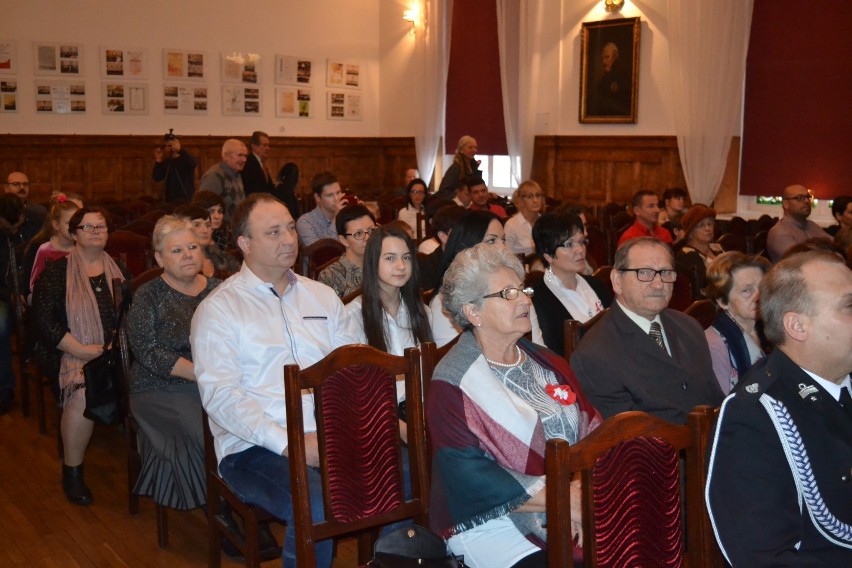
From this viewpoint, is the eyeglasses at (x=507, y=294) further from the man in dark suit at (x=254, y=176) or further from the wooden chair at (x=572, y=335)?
the man in dark suit at (x=254, y=176)

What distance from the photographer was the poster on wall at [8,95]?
40.7ft

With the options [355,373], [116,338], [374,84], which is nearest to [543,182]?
[374,84]

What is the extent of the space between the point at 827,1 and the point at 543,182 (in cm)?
474

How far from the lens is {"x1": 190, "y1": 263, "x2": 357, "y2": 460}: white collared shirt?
302cm

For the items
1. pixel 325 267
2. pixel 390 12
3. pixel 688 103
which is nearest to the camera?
pixel 325 267

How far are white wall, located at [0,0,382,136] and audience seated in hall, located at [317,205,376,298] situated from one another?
382 inches

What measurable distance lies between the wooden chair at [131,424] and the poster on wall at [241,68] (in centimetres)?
1072

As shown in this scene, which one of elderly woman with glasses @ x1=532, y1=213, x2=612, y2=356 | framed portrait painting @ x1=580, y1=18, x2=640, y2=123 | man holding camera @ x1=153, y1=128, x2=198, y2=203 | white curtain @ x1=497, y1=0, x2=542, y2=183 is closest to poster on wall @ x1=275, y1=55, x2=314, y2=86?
man holding camera @ x1=153, y1=128, x2=198, y2=203

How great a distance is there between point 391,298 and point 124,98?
1099cm

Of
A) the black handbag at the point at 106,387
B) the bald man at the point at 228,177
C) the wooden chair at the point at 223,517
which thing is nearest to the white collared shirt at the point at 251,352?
the wooden chair at the point at 223,517

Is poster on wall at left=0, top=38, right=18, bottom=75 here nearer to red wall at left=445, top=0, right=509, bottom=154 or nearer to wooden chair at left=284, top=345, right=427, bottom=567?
red wall at left=445, top=0, right=509, bottom=154

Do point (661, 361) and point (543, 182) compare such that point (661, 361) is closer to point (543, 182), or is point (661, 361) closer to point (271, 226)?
point (271, 226)

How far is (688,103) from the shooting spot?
1104cm

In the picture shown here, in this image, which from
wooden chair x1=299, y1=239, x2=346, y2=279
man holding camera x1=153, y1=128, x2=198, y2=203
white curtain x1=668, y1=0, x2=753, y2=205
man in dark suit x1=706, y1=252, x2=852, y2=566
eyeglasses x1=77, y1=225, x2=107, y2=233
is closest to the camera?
man in dark suit x1=706, y1=252, x2=852, y2=566
